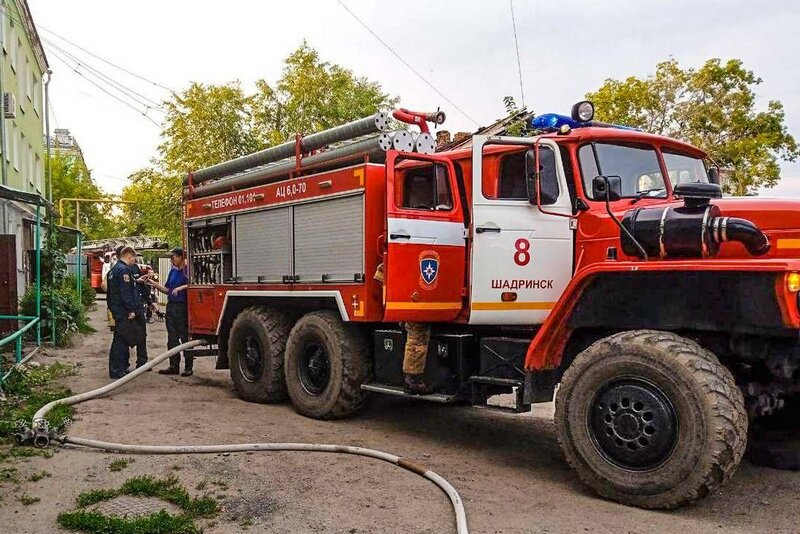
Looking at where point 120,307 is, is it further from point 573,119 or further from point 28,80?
point 28,80

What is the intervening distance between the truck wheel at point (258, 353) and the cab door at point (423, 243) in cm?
242

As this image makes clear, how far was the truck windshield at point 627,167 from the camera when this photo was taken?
6098 mm

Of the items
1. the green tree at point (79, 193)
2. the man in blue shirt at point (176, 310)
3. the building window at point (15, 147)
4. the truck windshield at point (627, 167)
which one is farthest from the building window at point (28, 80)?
the truck windshield at point (627, 167)

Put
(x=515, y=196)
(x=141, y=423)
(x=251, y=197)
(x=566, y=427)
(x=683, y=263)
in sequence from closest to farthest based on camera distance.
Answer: (x=683, y=263) < (x=566, y=427) < (x=515, y=196) < (x=141, y=423) < (x=251, y=197)

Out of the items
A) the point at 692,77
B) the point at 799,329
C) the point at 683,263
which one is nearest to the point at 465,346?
the point at 683,263

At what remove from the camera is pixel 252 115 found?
26.9 meters

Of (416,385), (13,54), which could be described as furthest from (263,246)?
(13,54)

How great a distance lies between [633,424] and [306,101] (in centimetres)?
2243

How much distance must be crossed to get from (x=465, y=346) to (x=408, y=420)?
180 centimetres

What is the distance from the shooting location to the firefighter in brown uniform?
6.66m

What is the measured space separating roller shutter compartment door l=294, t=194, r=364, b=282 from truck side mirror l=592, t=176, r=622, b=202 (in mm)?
2294

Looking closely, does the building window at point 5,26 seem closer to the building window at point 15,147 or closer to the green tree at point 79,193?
the building window at point 15,147

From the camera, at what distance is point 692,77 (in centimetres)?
2300

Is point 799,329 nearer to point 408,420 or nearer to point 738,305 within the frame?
point 738,305
